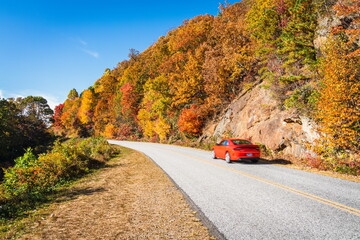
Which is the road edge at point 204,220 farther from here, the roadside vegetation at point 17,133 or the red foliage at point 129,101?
the red foliage at point 129,101

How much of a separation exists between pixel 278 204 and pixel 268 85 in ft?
42.5

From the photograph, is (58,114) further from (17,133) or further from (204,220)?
(204,220)

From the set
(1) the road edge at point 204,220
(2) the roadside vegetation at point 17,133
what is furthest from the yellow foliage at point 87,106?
(1) the road edge at point 204,220

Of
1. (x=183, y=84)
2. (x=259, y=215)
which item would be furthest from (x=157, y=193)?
(x=183, y=84)

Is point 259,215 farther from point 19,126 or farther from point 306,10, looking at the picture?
point 19,126

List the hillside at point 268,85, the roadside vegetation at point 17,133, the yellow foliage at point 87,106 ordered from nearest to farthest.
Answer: the hillside at point 268,85 → the roadside vegetation at point 17,133 → the yellow foliage at point 87,106

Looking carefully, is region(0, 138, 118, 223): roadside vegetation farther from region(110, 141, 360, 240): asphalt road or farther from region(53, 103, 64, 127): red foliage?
region(53, 103, 64, 127): red foliage

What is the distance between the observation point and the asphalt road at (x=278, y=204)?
397cm

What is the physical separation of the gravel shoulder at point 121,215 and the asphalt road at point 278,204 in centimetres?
64

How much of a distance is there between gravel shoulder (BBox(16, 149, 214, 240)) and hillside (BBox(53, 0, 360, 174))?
9.16 metres

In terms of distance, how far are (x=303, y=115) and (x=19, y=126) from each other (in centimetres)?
4994

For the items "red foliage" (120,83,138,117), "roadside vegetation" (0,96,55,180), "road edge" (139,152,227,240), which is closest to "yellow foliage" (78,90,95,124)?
"roadside vegetation" (0,96,55,180)

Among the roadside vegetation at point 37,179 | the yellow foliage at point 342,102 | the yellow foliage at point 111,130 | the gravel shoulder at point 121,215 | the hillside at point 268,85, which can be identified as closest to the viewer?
the gravel shoulder at point 121,215

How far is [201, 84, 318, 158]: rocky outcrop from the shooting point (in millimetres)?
12828
